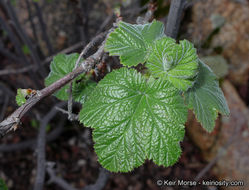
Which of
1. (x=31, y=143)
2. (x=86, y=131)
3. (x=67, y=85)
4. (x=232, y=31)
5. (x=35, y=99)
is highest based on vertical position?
(x=35, y=99)

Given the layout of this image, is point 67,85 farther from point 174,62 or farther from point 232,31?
point 232,31

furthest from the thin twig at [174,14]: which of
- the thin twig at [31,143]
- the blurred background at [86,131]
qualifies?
the thin twig at [31,143]

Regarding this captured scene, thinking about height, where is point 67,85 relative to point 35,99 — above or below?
below

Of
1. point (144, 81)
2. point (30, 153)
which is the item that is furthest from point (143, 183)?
point (144, 81)

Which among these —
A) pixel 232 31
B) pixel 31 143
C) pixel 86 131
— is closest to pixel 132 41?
pixel 86 131

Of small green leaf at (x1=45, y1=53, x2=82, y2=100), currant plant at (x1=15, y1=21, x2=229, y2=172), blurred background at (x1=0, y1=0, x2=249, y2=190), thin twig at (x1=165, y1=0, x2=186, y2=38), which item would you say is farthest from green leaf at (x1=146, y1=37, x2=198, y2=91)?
blurred background at (x1=0, y1=0, x2=249, y2=190)

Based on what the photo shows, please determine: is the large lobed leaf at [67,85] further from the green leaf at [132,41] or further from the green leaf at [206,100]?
the green leaf at [206,100]
